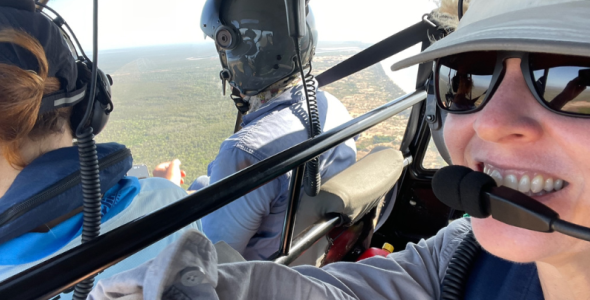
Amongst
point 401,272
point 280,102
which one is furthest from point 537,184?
point 280,102

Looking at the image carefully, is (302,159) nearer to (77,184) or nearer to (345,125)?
(345,125)

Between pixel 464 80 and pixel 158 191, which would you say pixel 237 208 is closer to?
pixel 158 191

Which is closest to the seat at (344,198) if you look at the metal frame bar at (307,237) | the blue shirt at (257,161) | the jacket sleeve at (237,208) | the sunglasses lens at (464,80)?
the metal frame bar at (307,237)

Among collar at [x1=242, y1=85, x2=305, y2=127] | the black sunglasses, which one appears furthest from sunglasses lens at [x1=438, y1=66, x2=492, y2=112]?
collar at [x1=242, y1=85, x2=305, y2=127]

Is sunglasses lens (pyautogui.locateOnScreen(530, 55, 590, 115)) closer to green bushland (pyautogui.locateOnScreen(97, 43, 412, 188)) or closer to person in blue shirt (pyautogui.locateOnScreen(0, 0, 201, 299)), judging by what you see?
person in blue shirt (pyautogui.locateOnScreen(0, 0, 201, 299))

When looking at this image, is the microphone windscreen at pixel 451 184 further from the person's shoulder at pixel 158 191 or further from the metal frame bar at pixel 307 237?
the person's shoulder at pixel 158 191
